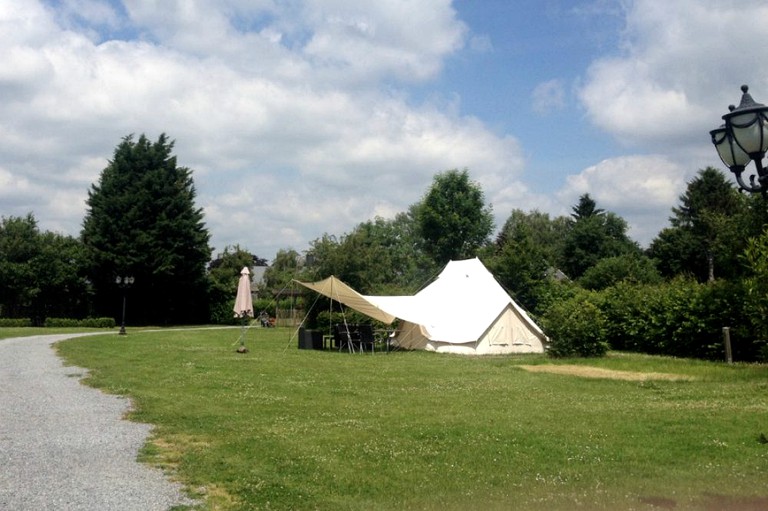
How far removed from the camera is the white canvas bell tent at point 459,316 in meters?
23.2

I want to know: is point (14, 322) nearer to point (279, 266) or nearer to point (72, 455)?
point (279, 266)

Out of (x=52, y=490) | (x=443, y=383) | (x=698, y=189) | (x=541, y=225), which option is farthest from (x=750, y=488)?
(x=541, y=225)

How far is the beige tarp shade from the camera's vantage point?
2298cm

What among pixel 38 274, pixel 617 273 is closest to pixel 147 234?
pixel 38 274

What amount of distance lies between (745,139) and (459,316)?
18172mm

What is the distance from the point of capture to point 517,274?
38.8m

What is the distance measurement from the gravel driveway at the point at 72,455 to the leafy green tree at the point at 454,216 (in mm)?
36535

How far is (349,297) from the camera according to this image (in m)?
23.6

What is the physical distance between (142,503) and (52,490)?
91cm

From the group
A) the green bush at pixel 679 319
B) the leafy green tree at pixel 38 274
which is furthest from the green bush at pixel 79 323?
the green bush at pixel 679 319

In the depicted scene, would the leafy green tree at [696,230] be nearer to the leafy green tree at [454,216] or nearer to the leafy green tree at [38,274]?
the leafy green tree at [454,216]

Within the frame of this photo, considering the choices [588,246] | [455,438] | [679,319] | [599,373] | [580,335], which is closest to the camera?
[455,438]

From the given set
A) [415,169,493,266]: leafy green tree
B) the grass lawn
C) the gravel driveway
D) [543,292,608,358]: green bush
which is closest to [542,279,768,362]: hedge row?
[543,292,608,358]: green bush

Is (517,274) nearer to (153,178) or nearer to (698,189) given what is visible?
(698,189)
